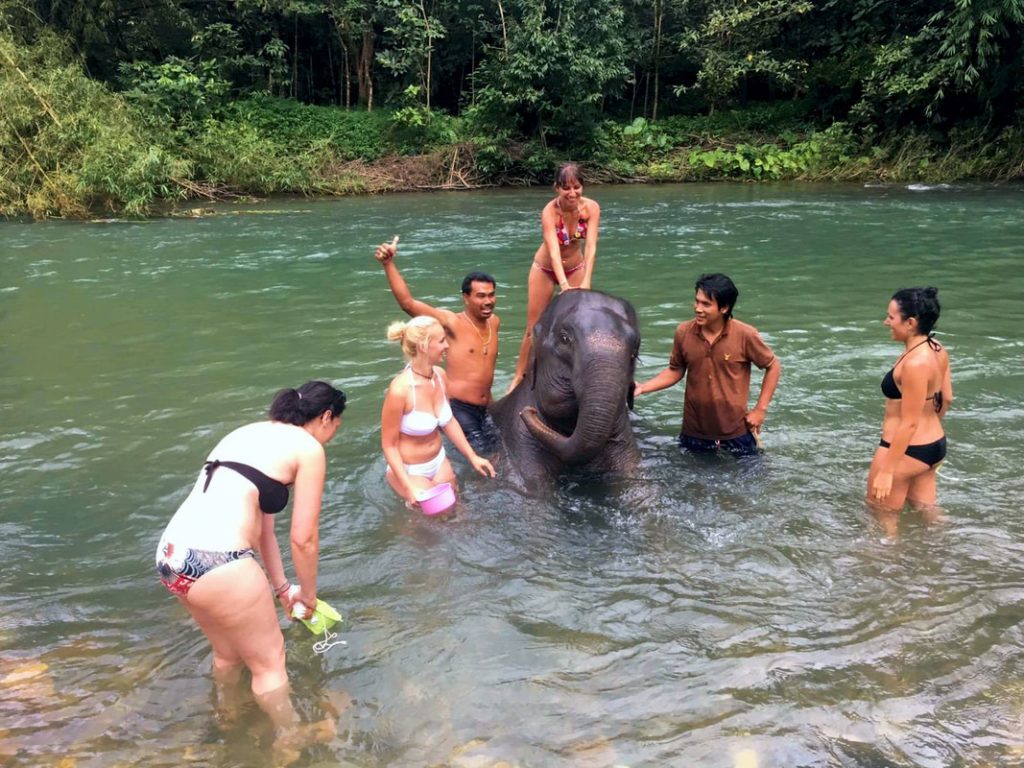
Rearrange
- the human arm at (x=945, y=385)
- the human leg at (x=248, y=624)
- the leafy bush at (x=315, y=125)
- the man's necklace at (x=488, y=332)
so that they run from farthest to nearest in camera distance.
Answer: the leafy bush at (x=315, y=125) → the man's necklace at (x=488, y=332) → the human arm at (x=945, y=385) → the human leg at (x=248, y=624)

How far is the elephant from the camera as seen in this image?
13.8ft

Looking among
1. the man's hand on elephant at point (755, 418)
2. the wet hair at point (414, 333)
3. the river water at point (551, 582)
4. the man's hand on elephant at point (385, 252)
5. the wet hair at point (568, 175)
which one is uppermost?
the wet hair at point (568, 175)

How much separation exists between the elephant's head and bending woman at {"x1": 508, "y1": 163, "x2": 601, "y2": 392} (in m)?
0.91

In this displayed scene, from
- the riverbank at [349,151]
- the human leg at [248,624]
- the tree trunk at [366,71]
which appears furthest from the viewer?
the tree trunk at [366,71]


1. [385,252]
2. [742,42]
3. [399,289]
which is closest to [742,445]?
[399,289]

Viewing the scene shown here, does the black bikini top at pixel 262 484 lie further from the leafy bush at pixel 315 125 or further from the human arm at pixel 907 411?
the leafy bush at pixel 315 125

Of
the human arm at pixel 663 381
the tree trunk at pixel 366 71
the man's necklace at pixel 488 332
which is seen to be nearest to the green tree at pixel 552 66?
the tree trunk at pixel 366 71

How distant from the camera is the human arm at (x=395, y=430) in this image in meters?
4.33

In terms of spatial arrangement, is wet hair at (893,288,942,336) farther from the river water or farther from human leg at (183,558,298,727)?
human leg at (183,558,298,727)

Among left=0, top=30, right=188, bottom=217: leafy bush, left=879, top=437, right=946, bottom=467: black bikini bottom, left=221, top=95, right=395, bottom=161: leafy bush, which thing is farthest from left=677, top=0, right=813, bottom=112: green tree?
left=879, top=437, right=946, bottom=467: black bikini bottom

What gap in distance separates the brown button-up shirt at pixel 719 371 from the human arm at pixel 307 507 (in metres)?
2.72

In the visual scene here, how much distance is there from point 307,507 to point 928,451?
3.23 metres

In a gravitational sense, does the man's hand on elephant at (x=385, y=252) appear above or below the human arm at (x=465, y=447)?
above

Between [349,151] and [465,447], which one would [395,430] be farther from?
[349,151]
